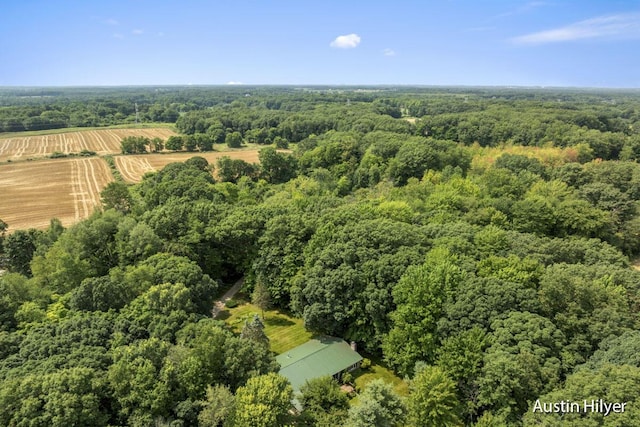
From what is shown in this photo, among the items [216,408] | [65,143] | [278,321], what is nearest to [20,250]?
[278,321]

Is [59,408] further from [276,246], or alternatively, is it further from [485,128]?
[485,128]

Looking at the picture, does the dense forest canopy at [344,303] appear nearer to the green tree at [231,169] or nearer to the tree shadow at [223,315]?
the tree shadow at [223,315]

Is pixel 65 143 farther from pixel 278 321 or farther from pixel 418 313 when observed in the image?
pixel 418 313

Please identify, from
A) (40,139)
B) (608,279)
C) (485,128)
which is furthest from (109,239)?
(40,139)

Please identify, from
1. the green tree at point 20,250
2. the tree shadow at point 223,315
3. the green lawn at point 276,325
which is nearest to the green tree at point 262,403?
the green lawn at point 276,325

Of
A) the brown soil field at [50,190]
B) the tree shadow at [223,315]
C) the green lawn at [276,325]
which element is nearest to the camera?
the green lawn at [276,325]

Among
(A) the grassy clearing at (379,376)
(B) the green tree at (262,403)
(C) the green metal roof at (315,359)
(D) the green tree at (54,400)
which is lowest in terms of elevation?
(A) the grassy clearing at (379,376)
